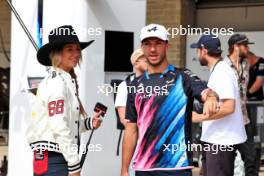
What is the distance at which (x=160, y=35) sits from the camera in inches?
145

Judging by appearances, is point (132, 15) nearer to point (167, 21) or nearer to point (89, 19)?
point (89, 19)

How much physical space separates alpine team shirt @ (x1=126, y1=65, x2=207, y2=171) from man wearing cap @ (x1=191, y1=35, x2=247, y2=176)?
3.36ft

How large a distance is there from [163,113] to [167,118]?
0.04 metres

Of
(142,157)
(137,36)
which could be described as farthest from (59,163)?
(137,36)

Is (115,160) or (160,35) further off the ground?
(160,35)

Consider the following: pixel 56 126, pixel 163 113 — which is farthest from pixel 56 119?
pixel 163 113

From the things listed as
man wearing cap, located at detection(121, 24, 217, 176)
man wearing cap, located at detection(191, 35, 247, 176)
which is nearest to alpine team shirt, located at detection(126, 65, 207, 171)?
man wearing cap, located at detection(121, 24, 217, 176)

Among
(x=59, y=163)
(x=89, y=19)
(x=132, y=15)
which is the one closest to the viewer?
(x=59, y=163)

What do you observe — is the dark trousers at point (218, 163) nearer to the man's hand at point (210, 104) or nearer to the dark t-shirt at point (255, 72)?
the man's hand at point (210, 104)

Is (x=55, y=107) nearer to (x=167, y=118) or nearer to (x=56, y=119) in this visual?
(x=56, y=119)

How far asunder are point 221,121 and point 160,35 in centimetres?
136

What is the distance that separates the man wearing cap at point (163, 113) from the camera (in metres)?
3.60

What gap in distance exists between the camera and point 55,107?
149 inches

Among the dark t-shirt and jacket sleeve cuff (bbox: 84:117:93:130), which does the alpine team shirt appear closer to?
jacket sleeve cuff (bbox: 84:117:93:130)
